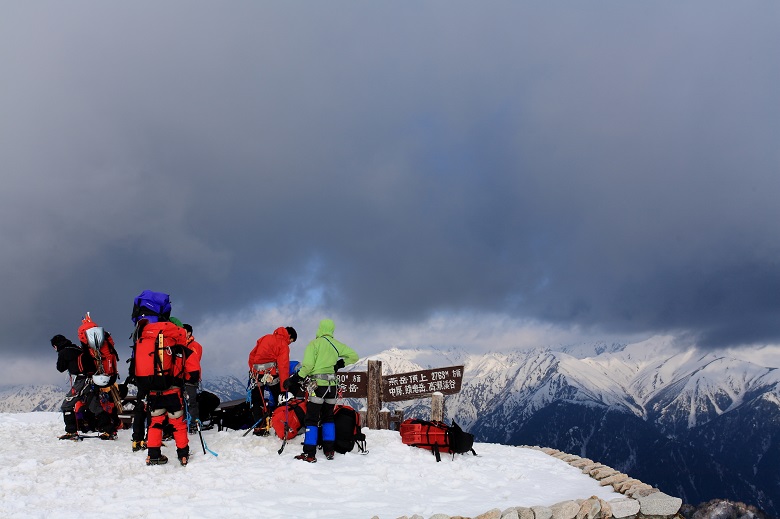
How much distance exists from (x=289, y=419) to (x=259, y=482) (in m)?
2.94

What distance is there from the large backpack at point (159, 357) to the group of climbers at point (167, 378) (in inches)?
0.7

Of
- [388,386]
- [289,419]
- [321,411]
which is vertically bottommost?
[289,419]

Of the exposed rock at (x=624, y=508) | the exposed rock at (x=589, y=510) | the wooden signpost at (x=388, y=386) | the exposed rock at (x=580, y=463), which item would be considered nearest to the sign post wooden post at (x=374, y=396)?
the wooden signpost at (x=388, y=386)

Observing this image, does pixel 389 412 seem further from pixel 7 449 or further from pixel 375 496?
pixel 7 449

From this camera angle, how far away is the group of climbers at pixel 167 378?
9.48 m

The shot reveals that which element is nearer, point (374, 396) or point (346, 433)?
point (346, 433)

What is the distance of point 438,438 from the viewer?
11969mm

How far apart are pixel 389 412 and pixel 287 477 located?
23.3ft

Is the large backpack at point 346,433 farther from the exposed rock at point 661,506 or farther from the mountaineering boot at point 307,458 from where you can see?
the exposed rock at point 661,506

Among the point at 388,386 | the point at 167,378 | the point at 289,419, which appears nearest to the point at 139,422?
the point at 167,378

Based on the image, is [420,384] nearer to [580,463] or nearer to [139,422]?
[580,463]

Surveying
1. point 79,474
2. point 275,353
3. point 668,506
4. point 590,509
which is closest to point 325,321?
point 275,353

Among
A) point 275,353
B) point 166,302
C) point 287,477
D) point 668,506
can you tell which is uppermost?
point 166,302

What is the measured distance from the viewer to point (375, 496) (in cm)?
865
